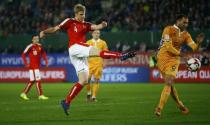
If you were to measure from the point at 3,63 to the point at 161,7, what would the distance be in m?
10.8

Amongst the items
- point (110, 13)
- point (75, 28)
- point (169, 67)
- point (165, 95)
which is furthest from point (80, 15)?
point (110, 13)

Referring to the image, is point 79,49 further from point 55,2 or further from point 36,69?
point 55,2

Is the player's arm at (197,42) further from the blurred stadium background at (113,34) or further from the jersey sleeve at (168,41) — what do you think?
the blurred stadium background at (113,34)

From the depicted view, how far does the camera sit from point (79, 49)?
51.2ft

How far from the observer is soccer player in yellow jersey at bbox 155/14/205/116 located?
15.1 meters

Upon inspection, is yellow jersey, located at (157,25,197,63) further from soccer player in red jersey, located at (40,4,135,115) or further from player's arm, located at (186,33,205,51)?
soccer player in red jersey, located at (40,4,135,115)

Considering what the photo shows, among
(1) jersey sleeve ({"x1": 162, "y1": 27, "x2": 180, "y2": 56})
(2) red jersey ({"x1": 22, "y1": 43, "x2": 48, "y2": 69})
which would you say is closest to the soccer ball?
(1) jersey sleeve ({"x1": 162, "y1": 27, "x2": 180, "y2": 56})

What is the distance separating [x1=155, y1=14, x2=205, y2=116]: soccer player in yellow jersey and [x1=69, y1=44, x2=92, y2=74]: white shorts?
6.46 feet

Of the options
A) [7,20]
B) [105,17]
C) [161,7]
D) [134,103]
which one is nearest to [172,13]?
[161,7]

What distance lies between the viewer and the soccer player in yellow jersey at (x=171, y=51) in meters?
15.1

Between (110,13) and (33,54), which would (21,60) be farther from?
(33,54)

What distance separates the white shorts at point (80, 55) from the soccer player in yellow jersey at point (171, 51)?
1969mm

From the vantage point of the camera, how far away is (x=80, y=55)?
15594 mm

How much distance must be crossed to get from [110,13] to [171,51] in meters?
24.0
